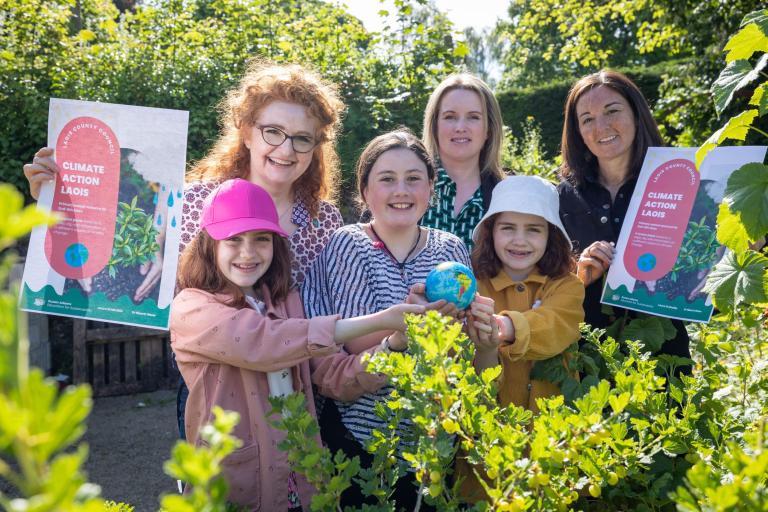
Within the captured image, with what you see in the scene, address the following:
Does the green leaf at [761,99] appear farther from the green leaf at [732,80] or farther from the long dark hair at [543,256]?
the long dark hair at [543,256]

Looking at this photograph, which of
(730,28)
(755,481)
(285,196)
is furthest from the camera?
(730,28)

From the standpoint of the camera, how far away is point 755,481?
0.92 m

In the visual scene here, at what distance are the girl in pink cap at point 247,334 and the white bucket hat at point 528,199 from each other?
798 mm

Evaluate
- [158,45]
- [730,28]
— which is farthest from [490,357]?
[730,28]

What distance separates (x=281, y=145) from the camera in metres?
2.74

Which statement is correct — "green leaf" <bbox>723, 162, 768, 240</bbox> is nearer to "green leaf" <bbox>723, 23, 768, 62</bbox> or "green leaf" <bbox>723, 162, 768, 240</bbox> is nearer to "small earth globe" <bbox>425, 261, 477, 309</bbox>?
"green leaf" <bbox>723, 23, 768, 62</bbox>

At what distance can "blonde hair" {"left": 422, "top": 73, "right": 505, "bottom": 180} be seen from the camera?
3516mm

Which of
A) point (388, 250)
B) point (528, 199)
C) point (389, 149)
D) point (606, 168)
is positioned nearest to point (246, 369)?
point (388, 250)

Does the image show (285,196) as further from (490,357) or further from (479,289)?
(490,357)

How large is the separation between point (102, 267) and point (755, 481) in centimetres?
243

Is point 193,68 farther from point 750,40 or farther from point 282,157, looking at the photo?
point 750,40

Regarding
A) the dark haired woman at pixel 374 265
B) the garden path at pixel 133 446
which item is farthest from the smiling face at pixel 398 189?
the garden path at pixel 133 446

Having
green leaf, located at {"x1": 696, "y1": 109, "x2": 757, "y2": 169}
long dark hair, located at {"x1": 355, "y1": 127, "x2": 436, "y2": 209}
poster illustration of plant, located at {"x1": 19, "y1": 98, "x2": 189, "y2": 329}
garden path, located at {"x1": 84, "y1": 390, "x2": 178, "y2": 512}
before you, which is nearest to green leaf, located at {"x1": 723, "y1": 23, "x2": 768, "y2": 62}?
green leaf, located at {"x1": 696, "y1": 109, "x2": 757, "y2": 169}

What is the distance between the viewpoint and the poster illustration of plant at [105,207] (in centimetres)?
269
